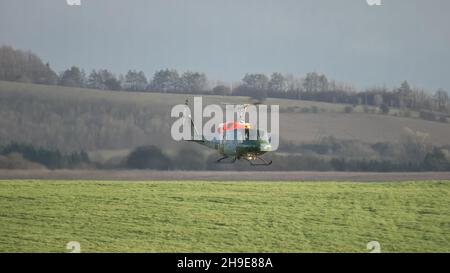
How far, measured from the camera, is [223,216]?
142 ft

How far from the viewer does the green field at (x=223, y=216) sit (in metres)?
39.8

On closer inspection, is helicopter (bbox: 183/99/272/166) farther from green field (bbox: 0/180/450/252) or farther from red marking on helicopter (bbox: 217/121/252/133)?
green field (bbox: 0/180/450/252)

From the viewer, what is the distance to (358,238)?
4094 centimetres

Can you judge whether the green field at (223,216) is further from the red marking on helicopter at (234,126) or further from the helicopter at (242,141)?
the red marking on helicopter at (234,126)

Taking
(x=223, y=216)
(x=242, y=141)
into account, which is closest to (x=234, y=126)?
(x=242, y=141)

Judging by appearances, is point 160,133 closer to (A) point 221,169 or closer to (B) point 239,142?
(A) point 221,169

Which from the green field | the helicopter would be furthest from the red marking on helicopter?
the green field

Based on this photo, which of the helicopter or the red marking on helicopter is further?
the red marking on helicopter

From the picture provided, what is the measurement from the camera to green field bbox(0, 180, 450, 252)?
131 feet

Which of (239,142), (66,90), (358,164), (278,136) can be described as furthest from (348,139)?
(239,142)

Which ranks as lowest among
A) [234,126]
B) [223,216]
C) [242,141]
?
[223,216]

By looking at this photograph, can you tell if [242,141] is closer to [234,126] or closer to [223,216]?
[234,126]

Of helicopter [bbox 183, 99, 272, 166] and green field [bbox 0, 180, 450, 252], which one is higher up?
helicopter [bbox 183, 99, 272, 166]
